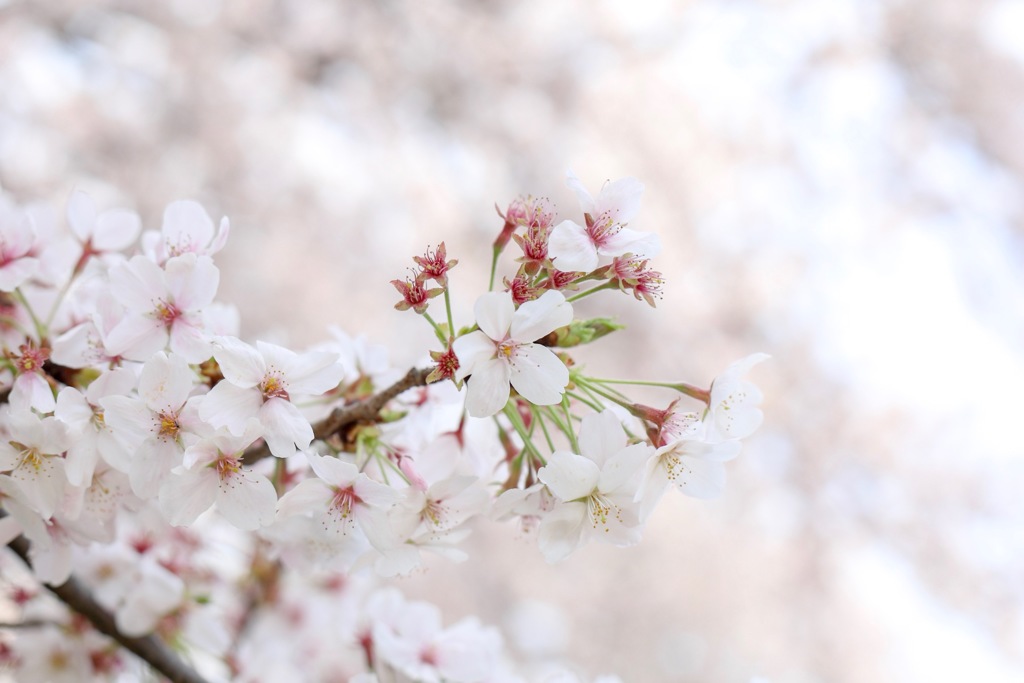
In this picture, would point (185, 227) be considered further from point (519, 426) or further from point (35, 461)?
point (519, 426)

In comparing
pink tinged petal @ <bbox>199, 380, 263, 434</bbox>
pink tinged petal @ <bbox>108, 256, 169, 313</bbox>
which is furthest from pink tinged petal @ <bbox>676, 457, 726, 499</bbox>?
pink tinged petal @ <bbox>108, 256, 169, 313</bbox>

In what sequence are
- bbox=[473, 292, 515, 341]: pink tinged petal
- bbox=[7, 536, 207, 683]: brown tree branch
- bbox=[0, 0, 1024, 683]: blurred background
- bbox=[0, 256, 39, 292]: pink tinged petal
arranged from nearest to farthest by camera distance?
bbox=[473, 292, 515, 341]: pink tinged petal, bbox=[0, 256, 39, 292]: pink tinged petal, bbox=[7, 536, 207, 683]: brown tree branch, bbox=[0, 0, 1024, 683]: blurred background

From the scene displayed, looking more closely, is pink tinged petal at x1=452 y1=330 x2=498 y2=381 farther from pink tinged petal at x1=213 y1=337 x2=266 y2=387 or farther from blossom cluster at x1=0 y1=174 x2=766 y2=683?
pink tinged petal at x1=213 y1=337 x2=266 y2=387

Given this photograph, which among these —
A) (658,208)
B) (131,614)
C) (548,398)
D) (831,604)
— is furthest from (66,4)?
(831,604)

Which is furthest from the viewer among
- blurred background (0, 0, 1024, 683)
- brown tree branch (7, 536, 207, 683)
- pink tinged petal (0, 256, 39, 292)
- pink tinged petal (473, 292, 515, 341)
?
blurred background (0, 0, 1024, 683)

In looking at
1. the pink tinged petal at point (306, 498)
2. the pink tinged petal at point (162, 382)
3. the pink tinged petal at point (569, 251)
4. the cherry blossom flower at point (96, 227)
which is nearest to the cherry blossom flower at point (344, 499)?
the pink tinged petal at point (306, 498)

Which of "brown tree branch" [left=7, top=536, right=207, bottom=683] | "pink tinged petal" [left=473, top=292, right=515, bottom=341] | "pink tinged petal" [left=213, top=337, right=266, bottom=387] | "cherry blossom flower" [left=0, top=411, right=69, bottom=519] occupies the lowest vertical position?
"brown tree branch" [left=7, top=536, right=207, bottom=683]

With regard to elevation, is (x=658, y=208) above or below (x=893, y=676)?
above

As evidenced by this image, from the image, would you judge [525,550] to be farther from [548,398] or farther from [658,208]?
[548,398]
